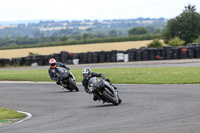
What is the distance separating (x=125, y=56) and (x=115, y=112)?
2720cm

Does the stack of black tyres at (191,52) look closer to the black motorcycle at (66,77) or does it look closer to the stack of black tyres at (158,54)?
the stack of black tyres at (158,54)

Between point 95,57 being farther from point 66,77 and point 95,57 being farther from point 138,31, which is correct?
point 138,31

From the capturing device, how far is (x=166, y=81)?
21.5 m

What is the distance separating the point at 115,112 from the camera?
12.6 m

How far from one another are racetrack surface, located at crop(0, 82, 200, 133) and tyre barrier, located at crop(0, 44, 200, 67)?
62.5ft

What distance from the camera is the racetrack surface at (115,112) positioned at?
32.1ft

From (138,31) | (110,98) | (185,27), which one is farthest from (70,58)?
(138,31)

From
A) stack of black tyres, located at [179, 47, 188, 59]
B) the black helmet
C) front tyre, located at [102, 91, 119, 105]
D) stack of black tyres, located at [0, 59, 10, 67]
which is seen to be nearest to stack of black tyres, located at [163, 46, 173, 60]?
stack of black tyres, located at [179, 47, 188, 59]

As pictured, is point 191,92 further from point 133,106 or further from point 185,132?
point 185,132

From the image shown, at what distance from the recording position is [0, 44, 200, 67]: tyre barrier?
122 feet

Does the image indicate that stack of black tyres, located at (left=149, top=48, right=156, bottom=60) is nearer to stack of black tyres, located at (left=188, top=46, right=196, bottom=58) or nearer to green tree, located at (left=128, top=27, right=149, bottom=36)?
stack of black tyres, located at (left=188, top=46, right=196, bottom=58)

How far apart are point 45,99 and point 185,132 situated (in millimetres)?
10457

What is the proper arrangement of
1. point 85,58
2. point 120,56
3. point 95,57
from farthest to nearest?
point 85,58 < point 95,57 < point 120,56

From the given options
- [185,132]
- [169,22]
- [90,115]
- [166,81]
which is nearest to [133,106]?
[90,115]
